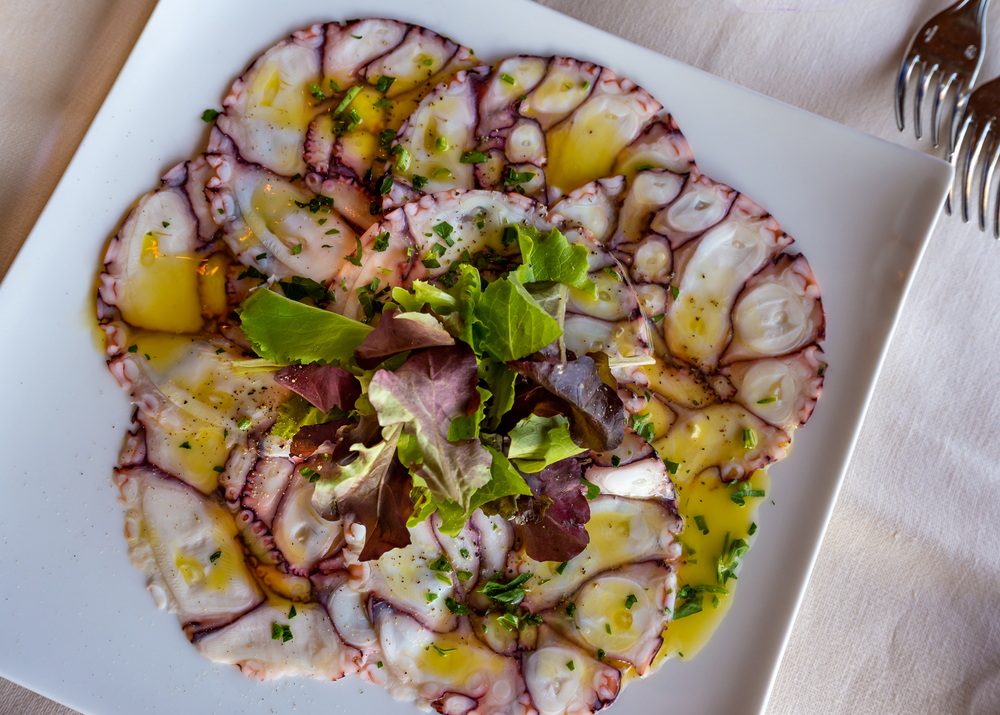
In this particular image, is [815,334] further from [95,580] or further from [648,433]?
[95,580]

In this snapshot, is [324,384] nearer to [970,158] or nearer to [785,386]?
[785,386]

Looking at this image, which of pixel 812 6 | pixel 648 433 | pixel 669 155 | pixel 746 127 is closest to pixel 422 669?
pixel 648 433

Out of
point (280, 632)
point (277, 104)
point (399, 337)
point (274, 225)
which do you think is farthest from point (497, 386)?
point (277, 104)

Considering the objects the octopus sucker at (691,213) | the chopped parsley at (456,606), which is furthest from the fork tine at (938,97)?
the chopped parsley at (456,606)

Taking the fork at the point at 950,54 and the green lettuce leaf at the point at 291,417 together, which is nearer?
the green lettuce leaf at the point at 291,417

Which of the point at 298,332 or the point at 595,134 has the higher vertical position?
the point at 595,134

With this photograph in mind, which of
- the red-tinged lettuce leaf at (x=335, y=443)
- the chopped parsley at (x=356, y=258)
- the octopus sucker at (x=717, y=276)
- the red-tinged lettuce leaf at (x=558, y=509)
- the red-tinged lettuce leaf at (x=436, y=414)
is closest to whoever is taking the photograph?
the red-tinged lettuce leaf at (x=436, y=414)

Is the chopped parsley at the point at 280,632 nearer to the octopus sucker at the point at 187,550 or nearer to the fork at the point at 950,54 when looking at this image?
the octopus sucker at the point at 187,550
